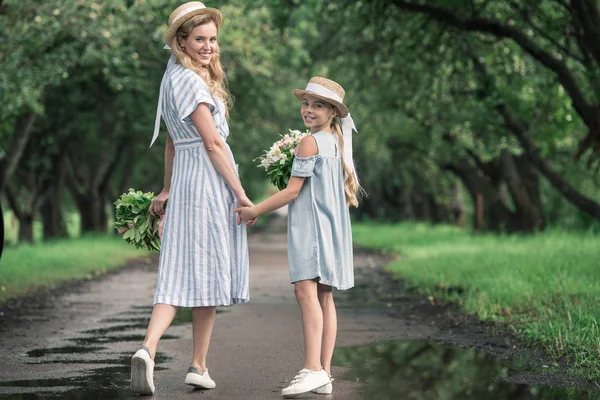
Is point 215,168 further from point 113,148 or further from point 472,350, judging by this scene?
point 113,148

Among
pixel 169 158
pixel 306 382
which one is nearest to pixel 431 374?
pixel 306 382

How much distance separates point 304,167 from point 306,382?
1278 millimetres

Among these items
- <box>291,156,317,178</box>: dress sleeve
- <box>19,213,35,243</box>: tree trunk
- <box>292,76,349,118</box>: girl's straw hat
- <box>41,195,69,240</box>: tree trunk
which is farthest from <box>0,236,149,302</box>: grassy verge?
<box>292,76,349,118</box>: girl's straw hat

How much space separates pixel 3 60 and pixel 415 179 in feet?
92.6

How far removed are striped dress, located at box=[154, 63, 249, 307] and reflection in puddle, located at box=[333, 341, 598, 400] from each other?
1.09 meters

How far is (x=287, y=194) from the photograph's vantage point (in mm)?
6145

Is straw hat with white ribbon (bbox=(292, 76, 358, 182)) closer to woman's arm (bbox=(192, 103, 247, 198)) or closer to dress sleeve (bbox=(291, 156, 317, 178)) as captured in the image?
dress sleeve (bbox=(291, 156, 317, 178))

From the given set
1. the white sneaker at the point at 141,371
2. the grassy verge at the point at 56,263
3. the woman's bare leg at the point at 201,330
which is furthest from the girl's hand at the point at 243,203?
the grassy verge at the point at 56,263

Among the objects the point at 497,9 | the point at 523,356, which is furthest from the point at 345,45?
the point at 523,356

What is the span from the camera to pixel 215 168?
617cm

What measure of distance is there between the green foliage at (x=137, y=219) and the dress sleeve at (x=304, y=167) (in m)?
1.04

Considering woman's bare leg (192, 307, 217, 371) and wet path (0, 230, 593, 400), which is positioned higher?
woman's bare leg (192, 307, 217, 371)

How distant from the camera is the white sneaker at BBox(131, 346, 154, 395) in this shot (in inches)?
226

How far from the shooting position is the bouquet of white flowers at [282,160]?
21.0 ft
